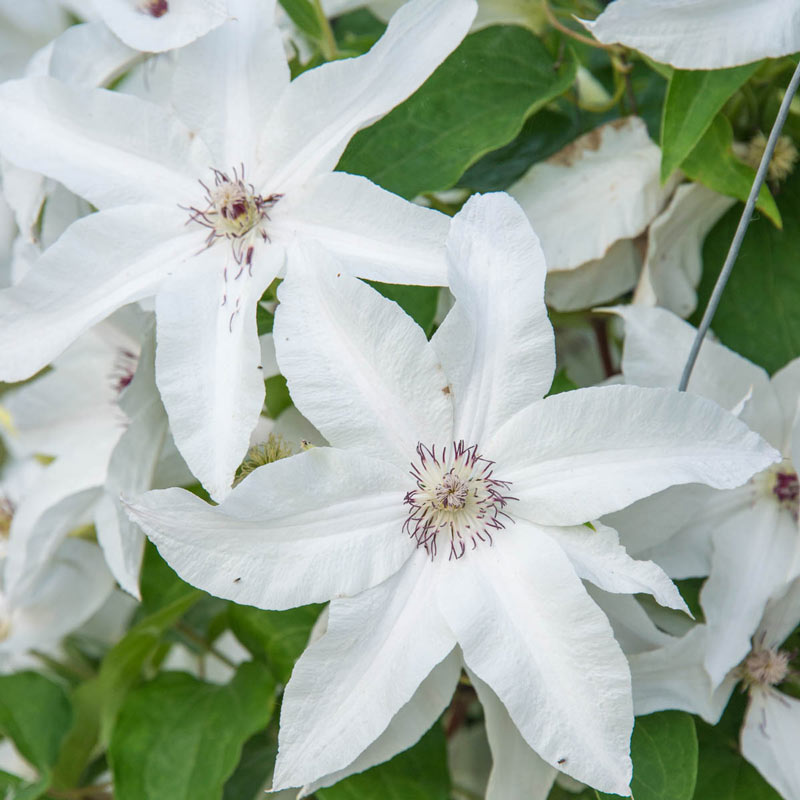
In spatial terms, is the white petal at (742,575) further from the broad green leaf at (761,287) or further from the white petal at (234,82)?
the white petal at (234,82)

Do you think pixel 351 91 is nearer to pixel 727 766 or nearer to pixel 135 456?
pixel 135 456

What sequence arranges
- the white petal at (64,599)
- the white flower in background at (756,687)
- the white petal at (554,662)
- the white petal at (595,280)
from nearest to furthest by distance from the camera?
the white petal at (554,662) < the white flower in background at (756,687) < the white petal at (595,280) < the white petal at (64,599)

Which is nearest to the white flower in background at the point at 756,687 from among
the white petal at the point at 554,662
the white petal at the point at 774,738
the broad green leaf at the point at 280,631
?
the white petal at the point at 774,738

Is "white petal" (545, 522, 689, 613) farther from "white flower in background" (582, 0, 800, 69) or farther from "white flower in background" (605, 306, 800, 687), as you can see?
"white flower in background" (582, 0, 800, 69)

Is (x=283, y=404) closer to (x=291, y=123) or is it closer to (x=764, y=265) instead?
(x=291, y=123)

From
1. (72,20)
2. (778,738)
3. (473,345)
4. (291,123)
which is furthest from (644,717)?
(72,20)

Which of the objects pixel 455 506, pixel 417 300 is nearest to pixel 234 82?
pixel 417 300

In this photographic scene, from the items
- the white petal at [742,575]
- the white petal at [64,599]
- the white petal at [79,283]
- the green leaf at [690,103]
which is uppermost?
the green leaf at [690,103]
